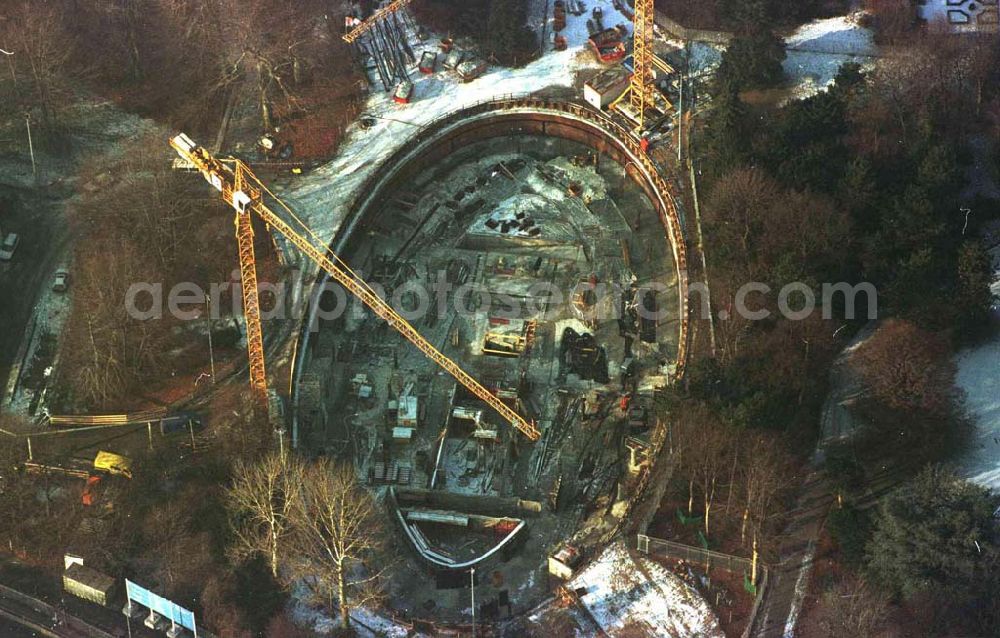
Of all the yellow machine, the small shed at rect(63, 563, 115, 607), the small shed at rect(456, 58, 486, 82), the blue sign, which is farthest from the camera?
the small shed at rect(456, 58, 486, 82)

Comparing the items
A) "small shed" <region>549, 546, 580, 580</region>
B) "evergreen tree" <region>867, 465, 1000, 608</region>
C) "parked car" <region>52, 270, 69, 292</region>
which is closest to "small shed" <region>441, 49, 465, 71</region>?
"parked car" <region>52, 270, 69, 292</region>

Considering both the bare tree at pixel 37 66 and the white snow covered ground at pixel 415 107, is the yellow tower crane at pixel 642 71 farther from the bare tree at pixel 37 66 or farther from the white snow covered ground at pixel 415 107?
the bare tree at pixel 37 66

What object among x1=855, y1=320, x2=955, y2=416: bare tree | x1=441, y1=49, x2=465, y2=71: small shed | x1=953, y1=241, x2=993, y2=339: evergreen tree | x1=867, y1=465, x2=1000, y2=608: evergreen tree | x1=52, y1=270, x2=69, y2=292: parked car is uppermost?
x1=441, y1=49, x2=465, y2=71: small shed

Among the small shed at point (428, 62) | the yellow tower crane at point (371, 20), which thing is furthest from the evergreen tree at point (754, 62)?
the yellow tower crane at point (371, 20)

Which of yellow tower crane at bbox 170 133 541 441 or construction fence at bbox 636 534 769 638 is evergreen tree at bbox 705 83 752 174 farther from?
construction fence at bbox 636 534 769 638

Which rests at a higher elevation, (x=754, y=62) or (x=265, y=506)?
(x=754, y=62)

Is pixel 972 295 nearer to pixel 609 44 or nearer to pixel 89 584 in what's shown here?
pixel 609 44

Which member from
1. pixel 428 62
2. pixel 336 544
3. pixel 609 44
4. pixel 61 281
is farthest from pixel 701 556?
pixel 428 62
